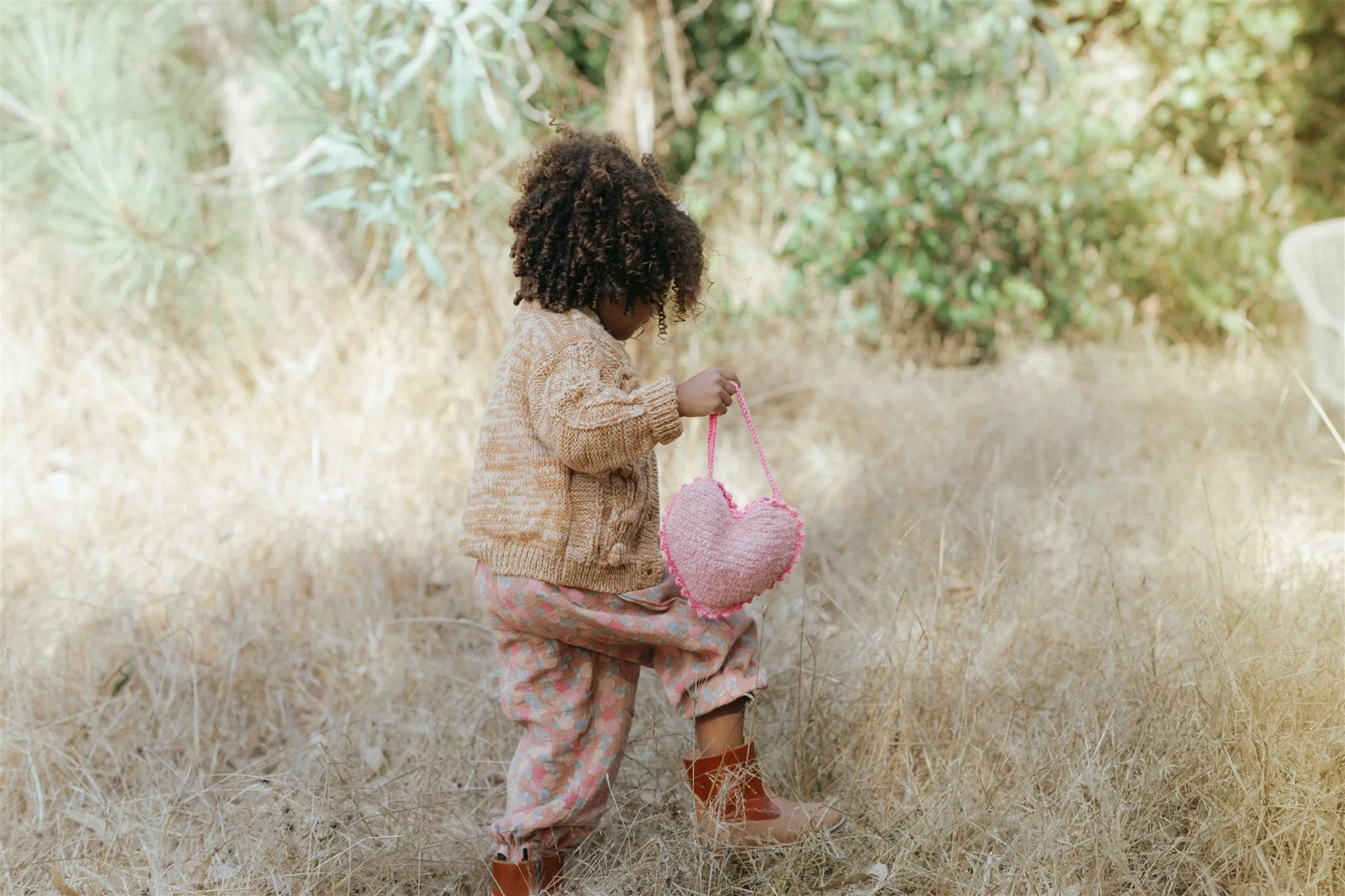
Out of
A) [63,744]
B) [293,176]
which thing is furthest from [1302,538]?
[293,176]

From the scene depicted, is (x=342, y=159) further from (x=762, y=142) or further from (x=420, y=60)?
(x=762, y=142)

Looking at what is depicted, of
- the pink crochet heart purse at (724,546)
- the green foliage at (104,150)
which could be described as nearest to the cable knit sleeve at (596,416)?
the pink crochet heart purse at (724,546)

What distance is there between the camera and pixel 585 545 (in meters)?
1.87

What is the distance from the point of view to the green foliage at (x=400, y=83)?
3090 millimetres

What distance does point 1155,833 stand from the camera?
1.84m

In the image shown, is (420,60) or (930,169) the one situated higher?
(420,60)

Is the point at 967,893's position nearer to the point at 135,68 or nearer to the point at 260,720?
the point at 260,720

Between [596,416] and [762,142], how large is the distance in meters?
3.82

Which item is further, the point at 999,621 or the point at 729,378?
the point at 999,621

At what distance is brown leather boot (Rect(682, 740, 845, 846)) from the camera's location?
6.29ft

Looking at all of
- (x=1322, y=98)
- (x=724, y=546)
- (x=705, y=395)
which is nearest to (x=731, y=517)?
(x=724, y=546)

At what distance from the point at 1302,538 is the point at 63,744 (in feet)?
9.06

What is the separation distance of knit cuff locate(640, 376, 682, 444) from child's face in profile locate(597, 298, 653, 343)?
21cm

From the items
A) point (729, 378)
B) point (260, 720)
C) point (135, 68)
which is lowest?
point (260, 720)
